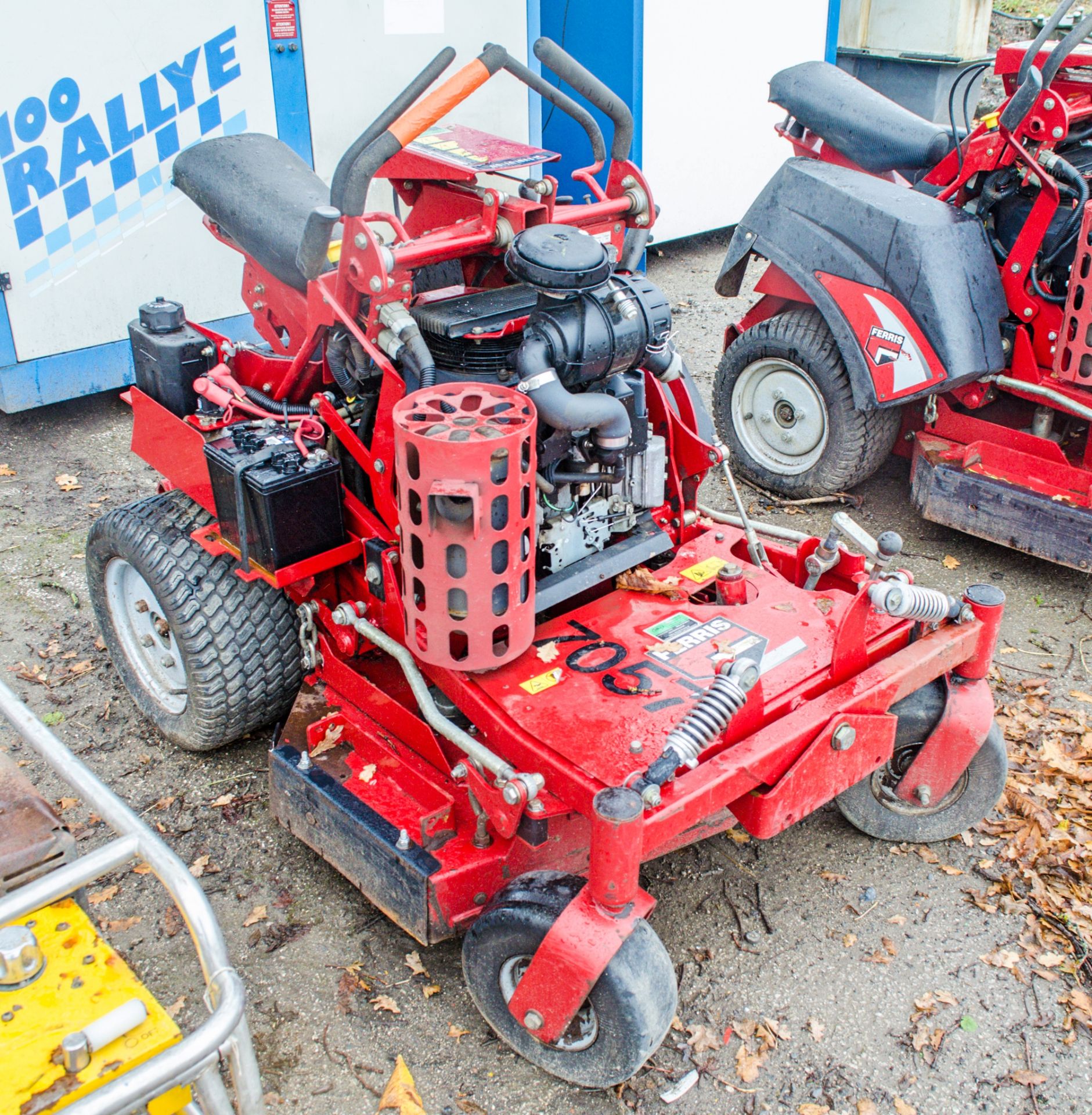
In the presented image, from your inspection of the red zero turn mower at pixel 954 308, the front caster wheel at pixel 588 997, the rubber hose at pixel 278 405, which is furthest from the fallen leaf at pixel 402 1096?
the red zero turn mower at pixel 954 308

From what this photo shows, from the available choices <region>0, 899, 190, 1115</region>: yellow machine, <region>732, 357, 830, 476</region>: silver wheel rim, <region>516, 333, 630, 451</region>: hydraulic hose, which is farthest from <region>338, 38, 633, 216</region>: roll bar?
<region>732, 357, 830, 476</region>: silver wheel rim

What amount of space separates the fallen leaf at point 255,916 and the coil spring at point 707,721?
4.49ft

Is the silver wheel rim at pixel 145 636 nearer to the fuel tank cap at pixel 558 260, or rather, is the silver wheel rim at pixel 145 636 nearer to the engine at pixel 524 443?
the engine at pixel 524 443

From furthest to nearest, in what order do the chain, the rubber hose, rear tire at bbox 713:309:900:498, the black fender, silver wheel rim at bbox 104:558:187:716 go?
rear tire at bbox 713:309:900:498 < the black fender < silver wheel rim at bbox 104:558:187:716 < the rubber hose < the chain

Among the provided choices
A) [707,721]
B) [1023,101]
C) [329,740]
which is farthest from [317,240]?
[1023,101]

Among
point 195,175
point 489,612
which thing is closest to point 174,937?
point 489,612

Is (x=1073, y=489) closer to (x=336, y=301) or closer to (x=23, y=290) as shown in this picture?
(x=336, y=301)

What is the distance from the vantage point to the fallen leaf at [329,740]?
3219 mm

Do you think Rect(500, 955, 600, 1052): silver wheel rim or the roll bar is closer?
Rect(500, 955, 600, 1052): silver wheel rim

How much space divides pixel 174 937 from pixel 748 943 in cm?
155

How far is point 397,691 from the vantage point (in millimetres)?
3322

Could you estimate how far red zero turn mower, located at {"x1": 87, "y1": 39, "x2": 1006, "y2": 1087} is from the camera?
257cm

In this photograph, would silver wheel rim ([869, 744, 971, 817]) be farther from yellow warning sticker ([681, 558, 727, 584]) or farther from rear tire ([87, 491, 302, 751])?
rear tire ([87, 491, 302, 751])

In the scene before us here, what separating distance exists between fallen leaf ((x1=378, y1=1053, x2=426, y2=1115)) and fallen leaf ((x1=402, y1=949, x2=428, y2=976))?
0.29m
